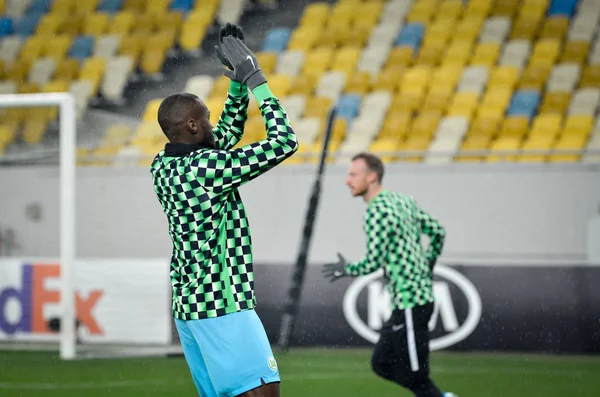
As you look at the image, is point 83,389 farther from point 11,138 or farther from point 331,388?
point 11,138

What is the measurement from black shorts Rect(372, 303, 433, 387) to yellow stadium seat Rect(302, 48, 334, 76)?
30.8ft

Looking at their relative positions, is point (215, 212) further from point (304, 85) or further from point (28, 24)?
point (28, 24)

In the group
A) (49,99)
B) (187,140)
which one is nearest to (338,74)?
(49,99)

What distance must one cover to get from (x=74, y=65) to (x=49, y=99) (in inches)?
265

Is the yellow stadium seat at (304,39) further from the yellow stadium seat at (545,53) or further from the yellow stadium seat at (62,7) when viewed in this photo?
the yellow stadium seat at (62,7)

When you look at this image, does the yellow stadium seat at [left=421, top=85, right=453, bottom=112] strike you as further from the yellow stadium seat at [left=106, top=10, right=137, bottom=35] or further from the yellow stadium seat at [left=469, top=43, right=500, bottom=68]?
the yellow stadium seat at [left=106, top=10, right=137, bottom=35]

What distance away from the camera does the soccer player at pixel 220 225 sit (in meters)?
3.58

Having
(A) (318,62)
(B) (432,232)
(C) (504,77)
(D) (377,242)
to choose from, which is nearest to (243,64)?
(D) (377,242)

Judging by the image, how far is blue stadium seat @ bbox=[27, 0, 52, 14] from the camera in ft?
56.2

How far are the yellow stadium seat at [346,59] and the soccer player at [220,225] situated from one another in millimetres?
10808

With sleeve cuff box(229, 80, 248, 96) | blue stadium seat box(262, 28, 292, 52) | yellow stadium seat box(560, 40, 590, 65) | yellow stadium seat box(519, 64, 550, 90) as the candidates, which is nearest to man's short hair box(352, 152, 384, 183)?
sleeve cuff box(229, 80, 248, 96)

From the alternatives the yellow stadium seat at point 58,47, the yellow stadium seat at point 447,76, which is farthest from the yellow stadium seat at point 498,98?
the yellow stadium seat at point 58,47

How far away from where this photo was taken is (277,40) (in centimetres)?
1551

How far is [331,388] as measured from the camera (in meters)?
7.42
